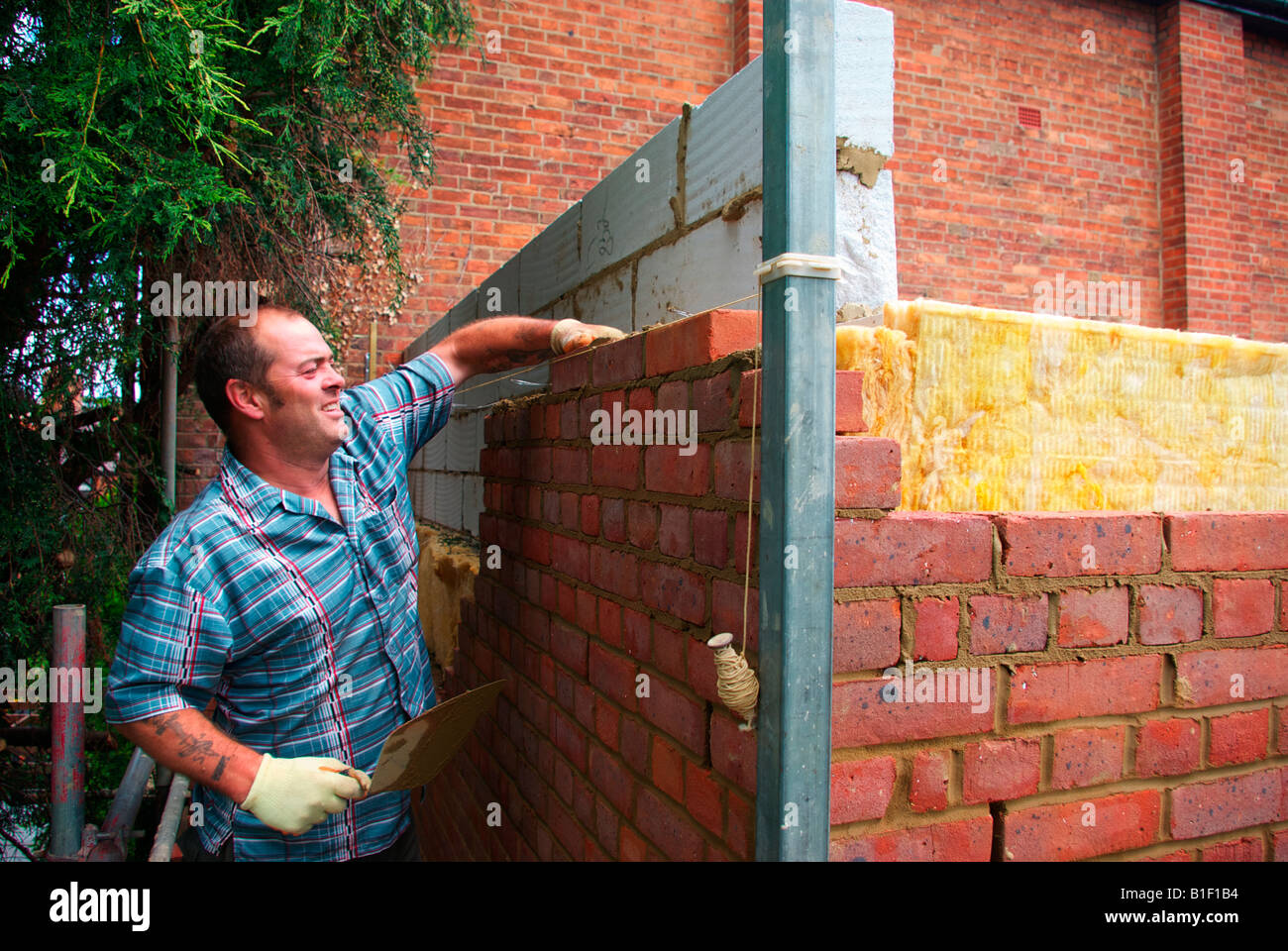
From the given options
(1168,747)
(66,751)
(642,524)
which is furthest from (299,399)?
(1168,747)

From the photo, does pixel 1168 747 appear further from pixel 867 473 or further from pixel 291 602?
pixel 291 602

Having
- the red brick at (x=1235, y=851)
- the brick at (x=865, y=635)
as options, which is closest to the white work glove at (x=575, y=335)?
the brick at (x=865, y=635)

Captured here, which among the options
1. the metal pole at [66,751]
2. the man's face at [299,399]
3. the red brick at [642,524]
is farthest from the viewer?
the metal pole at [66,751]

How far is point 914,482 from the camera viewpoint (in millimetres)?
1355

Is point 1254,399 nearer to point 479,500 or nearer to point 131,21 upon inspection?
point 479,500

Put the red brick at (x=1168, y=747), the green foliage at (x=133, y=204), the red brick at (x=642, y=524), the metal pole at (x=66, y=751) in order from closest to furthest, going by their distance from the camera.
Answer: the red brick at (x=1168, y=747)
the red brick at (x=642, y=524)
the green foliage at (x=133, y=204)
the metal pole at (x=66, y=751)

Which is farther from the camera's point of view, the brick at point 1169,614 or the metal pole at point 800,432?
the brick at point 1169,614

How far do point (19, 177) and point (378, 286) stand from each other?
2882 millimetres

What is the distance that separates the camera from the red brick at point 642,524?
156 cm

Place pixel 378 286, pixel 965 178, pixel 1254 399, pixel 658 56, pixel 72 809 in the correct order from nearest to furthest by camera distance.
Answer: pixel 1254 399 → pixel 72 809 → pixel 378 286 → pixel 658 56 → pixel 965 178

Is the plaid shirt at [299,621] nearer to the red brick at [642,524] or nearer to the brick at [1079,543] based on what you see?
the red brick at [642,524]

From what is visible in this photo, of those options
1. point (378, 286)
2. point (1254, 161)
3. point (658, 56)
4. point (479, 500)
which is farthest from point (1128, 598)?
point (1254, 161)

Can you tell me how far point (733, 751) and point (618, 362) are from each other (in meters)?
0.84

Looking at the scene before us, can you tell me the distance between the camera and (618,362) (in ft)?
5.64
